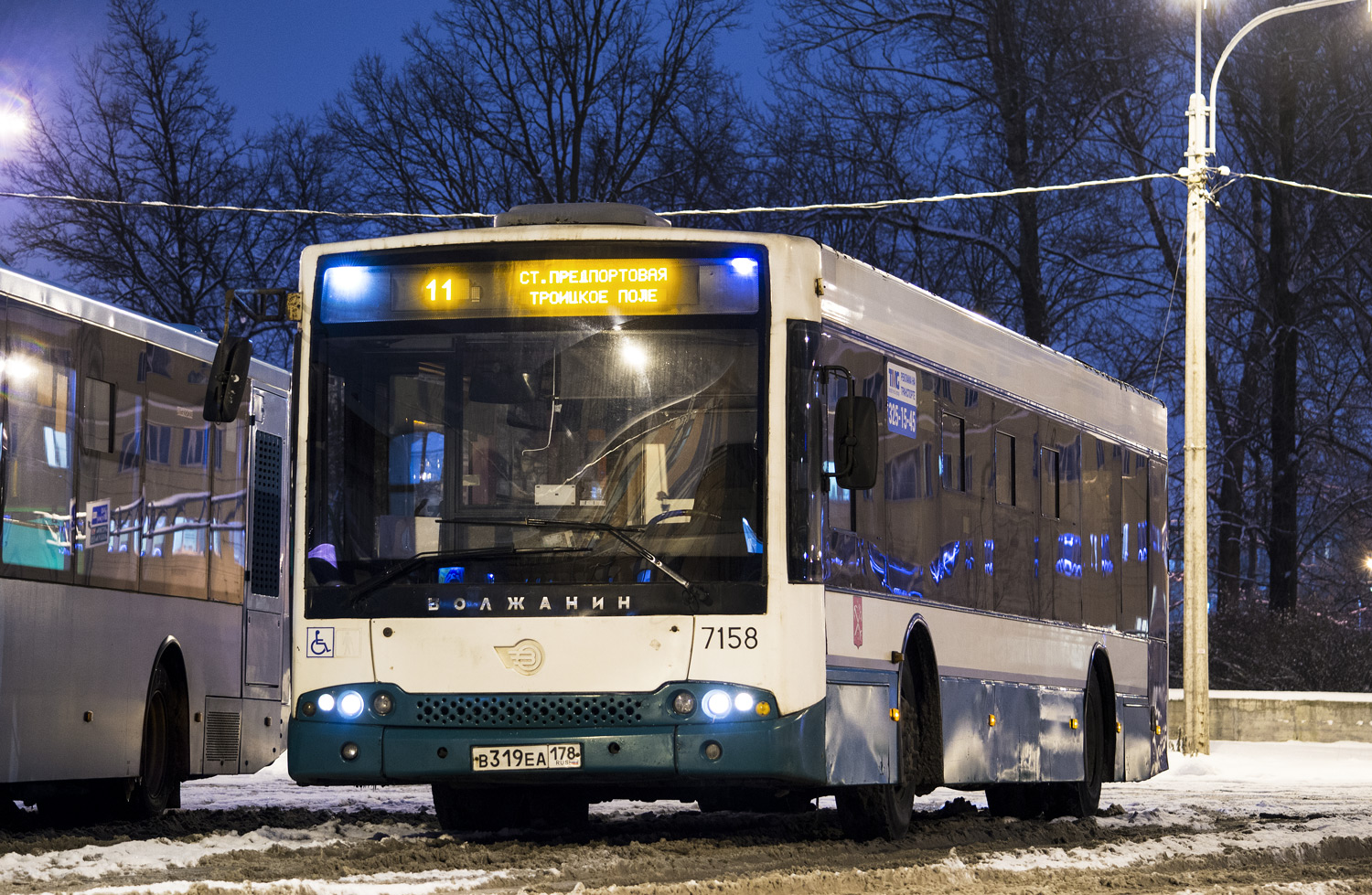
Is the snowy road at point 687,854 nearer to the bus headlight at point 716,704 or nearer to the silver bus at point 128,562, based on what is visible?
the silver bus at point 128,562

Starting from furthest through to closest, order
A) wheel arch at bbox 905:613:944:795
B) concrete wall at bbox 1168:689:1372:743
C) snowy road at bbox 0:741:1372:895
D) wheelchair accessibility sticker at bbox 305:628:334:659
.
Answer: concrete wall at bbox 1168:689:1372:743
wheel arch at bbox 905:613:944:795
wheelchair accessibility sticker at bbox 305:628:334:659
snowy road at bbox 0:741:1372:895

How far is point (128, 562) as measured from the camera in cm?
1338

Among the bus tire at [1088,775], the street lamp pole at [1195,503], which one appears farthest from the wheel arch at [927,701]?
the street lamp pole at [1195,503]

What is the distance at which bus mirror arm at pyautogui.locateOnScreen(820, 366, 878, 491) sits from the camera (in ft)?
34.8

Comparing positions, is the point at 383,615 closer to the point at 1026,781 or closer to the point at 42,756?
the point at 42,756

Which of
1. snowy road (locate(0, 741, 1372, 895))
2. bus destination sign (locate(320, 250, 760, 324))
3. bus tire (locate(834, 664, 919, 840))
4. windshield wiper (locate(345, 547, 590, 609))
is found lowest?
snowy road (locate(0, 741, 1372, 895))

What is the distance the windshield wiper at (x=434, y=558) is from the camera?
10.7 meters

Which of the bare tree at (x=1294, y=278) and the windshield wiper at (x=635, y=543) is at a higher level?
the bare tree at (x=1294, y=278)

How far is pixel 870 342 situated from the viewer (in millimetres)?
12031

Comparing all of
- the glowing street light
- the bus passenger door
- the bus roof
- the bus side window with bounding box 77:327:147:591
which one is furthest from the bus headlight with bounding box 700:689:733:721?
the glowing street light

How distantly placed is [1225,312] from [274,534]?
25.3 m

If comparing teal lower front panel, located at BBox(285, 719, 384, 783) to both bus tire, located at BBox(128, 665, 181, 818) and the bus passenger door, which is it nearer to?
bus tire, located at BBox(128, 665, 181, 818)

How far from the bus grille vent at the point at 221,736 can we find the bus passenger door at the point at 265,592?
6.0 inches

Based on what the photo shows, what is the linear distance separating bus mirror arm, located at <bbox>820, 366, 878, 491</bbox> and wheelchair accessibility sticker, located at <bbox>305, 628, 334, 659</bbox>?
2.50 m
